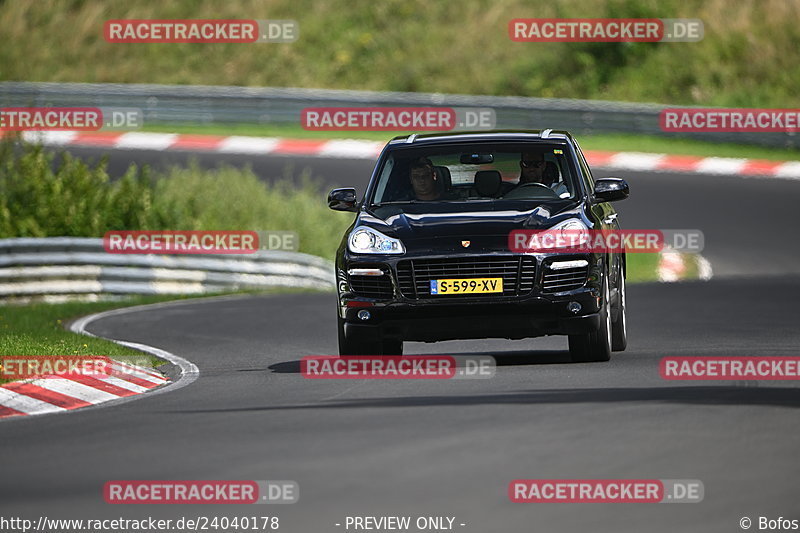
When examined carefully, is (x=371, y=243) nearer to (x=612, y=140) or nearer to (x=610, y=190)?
(x=610, y=190)

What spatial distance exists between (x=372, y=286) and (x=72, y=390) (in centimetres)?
218

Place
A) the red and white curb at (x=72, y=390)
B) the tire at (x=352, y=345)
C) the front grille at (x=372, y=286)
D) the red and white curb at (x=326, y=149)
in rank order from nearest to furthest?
the red and white curb at (x=72, y=390) < the front grille at (x=372, y=286) < the tire at (x=352, y=345) < the red and white curb at (x=326, y=149)

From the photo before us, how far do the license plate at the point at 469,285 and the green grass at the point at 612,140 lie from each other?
2158 cm

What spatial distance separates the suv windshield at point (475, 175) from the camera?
12.6 metres

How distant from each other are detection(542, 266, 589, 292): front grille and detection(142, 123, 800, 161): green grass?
69.9ft

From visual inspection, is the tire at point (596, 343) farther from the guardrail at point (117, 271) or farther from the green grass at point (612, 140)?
the green grass at point (612, 140)

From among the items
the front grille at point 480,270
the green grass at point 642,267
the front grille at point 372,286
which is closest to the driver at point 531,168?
the front grille at point 480,270

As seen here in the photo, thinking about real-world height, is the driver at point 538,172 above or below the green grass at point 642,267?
below

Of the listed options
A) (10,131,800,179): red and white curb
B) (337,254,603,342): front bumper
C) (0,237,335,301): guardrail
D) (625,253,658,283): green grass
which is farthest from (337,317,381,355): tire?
(10,131,800,179): red and white curb

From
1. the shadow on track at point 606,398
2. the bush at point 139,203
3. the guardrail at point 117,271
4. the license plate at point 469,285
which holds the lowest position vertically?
the shadow on track at point 606,398

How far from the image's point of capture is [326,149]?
34938mm

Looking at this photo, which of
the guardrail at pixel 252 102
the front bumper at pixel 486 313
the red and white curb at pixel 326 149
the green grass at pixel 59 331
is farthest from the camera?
the guardrail at pixel 252 102

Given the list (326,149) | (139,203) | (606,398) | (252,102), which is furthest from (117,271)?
(252,102)

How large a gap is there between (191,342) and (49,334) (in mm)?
1335
